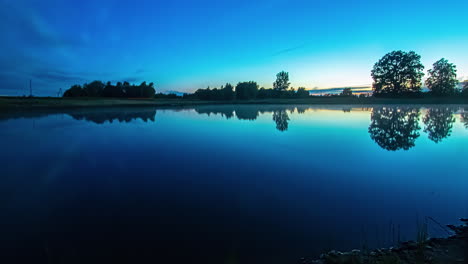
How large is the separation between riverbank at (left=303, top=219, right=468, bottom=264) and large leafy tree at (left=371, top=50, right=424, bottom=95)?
74.8m

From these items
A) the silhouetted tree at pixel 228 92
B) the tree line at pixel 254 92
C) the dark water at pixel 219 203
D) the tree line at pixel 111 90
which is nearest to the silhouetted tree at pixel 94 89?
the tree line at pixel 111 90

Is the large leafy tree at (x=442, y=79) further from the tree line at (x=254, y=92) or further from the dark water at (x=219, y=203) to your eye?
the dark water at (x=219, y=203)

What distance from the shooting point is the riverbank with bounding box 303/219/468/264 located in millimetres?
2766

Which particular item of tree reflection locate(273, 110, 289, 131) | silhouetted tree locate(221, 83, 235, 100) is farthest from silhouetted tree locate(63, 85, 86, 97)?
tree reflection locate(273, 110, 289, 131)

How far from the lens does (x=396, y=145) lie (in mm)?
10266

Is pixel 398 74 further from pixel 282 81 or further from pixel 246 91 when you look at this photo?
pixel 246 91

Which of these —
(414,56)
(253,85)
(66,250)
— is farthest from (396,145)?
(253,85)

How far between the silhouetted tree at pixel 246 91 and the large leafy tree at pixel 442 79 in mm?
68129

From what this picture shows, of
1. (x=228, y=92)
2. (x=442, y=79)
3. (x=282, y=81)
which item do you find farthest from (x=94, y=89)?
(x=442, y=79)

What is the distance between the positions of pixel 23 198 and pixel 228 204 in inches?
196

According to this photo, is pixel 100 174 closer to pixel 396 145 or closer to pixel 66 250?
pixel 66 250

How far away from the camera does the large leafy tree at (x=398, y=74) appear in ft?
198

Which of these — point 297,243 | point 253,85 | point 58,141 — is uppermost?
point 253,85

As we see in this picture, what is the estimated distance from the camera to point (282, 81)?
10794 centimetres
